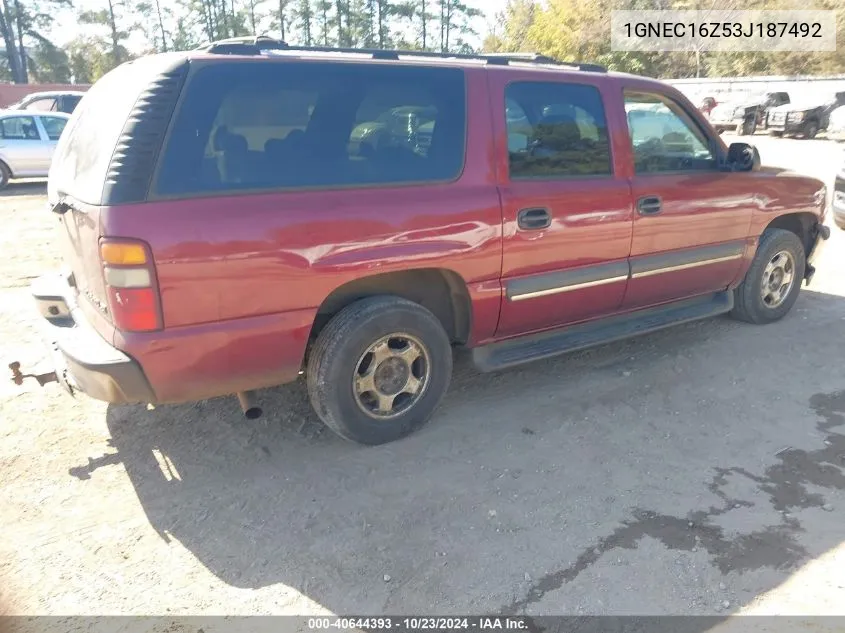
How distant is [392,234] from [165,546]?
1697 millimetres

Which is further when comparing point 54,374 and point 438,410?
point 438,410

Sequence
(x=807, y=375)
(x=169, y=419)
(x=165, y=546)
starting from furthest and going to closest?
(x=807, y=375)
(x=169, y=419)
(x=165, y=546)

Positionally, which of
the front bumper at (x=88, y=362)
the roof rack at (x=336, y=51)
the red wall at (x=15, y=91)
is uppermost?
the red wall at (x=15, y=91)

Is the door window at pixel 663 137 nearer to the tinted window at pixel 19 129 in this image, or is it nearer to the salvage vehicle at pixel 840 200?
the salvage vehicle at pixel 840 200

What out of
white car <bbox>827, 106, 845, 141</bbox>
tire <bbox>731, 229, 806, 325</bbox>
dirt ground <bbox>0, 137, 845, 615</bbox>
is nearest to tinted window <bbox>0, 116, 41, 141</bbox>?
dirt ground <bbox>0, 137, 845, 615</bbox>

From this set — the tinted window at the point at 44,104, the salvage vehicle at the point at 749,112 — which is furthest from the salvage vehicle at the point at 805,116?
the tinted window at the point at 44,104

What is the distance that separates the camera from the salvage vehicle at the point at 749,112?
23.2m

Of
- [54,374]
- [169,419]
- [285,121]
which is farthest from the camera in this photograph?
[169,419]

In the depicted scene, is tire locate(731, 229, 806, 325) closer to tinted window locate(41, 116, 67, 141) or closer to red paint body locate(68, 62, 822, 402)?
red paint body locate(68, 62, 822, 402)

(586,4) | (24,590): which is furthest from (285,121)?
(586,4)

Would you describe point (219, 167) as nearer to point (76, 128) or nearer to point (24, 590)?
point (76, 128)

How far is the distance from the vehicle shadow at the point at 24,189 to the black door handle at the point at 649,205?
41.3ft

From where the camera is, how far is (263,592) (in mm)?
2514

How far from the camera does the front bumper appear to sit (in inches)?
108
